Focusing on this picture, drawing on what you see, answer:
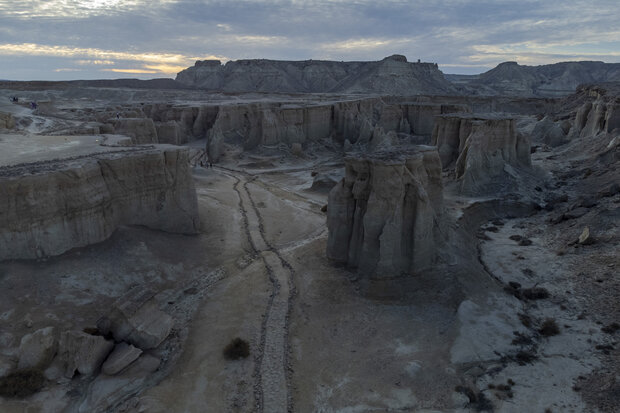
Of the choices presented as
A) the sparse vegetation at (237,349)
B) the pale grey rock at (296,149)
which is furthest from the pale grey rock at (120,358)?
the pale grey rock at (296,149)

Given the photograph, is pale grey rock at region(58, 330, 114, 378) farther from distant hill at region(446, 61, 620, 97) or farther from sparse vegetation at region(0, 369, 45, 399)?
distant hill at region(446, 61, 620, 97)

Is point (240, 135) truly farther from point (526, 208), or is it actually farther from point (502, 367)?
point (502, 367)

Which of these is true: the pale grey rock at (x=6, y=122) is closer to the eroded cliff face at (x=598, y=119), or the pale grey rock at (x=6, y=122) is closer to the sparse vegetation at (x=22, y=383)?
the sparse vegetation at (x=22, y=383)

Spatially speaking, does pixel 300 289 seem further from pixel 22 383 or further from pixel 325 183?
pixel 325 183

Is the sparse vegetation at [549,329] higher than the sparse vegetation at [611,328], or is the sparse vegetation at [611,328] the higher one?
the sparse vegetation at [611,328]

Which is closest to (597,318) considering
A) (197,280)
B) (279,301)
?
(279,301)

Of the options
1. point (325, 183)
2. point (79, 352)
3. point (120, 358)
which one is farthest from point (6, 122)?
point (120, 358)

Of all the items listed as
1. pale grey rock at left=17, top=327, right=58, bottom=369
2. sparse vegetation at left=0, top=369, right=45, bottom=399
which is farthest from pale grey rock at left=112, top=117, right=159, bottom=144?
sparse vegetation at left=0, top=369, right=45, bottom=399
